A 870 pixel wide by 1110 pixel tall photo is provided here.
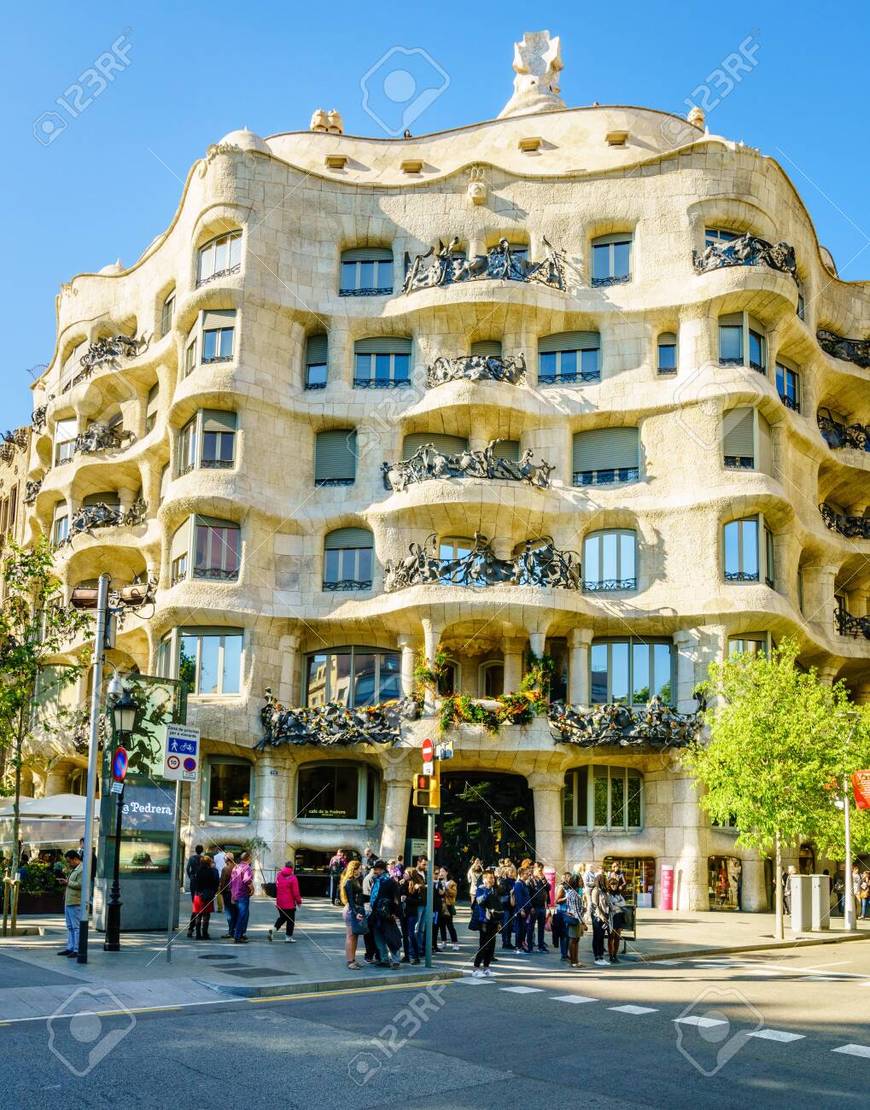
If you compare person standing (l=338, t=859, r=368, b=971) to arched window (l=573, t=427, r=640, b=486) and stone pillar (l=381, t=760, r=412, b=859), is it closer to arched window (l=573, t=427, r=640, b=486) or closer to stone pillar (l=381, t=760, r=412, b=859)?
stone pillar (l=381, t=760, r=412, b=859)

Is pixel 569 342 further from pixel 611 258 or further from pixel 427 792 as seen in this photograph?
pixel 427 792

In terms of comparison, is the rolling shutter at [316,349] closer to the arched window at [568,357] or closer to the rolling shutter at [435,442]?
the rolling shutter at [435,442]

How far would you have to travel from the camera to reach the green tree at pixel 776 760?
27594mm

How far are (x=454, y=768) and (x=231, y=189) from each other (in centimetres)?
2001

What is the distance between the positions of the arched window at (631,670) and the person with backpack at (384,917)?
1908 cm

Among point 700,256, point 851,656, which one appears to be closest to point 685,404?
point 700,256

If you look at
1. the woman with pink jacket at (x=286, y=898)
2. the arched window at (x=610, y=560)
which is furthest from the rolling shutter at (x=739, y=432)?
the woman with pink jacket at (x=286, y=898)

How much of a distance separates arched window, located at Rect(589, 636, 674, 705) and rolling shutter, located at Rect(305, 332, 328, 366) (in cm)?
1321

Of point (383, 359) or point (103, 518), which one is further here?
point (103, 518)

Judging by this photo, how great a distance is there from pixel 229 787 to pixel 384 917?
19.1 metres

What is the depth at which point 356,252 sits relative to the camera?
41.6m

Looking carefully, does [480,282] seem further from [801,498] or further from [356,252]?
[801,498]

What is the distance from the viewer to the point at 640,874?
1444 inches

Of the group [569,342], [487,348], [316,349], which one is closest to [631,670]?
[569,342]
